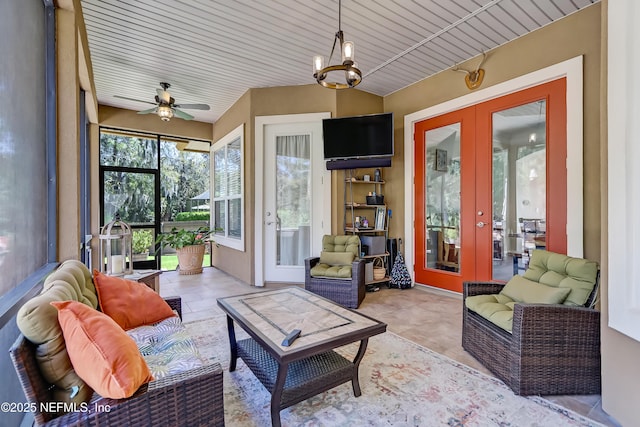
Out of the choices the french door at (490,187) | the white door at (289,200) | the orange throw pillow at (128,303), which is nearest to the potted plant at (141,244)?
the white door at (289,200)

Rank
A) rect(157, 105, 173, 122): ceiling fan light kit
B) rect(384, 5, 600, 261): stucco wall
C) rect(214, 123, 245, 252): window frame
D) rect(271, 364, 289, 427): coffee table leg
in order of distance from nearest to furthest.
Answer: rect(271, 364, 289, 427): coffee table leg < rect(384, 5, 600, 261): stucco wall < rect(157, 105, 173, 122): ceiling fan light kit < rect(214, 123, 245, 252): window frame

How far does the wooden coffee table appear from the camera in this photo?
151 cm

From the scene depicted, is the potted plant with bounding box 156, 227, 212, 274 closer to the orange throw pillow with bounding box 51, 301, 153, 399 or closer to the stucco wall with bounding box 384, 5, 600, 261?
the orange throw pillow with bounding box 51, 301, 153, 399

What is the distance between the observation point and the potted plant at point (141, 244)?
558cm

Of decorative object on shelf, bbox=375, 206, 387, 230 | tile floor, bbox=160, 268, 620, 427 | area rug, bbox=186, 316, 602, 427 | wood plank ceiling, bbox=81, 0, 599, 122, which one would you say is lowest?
tile floor, bbox=160, 268, 620, 427

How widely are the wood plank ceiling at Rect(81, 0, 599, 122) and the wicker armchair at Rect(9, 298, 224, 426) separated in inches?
119

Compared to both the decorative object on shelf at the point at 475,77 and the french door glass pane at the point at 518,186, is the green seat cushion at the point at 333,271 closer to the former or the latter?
the french door glass pane at the point at 518,186

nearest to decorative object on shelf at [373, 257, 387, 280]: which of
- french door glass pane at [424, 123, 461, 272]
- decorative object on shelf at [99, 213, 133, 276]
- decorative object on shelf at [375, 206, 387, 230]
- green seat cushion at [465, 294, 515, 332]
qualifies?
decorative object on shelf at [375, 206, 387, 230]

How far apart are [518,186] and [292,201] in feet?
9.82

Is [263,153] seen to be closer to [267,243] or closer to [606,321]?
[267,243]

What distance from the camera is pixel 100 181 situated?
5.27m

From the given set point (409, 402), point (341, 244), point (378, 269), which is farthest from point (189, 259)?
point (409, 402)

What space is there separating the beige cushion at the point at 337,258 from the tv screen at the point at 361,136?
1.42 metres

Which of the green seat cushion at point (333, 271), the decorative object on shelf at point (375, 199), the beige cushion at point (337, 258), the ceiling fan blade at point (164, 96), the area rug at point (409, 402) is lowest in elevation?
the area rug at point (409, 402)
